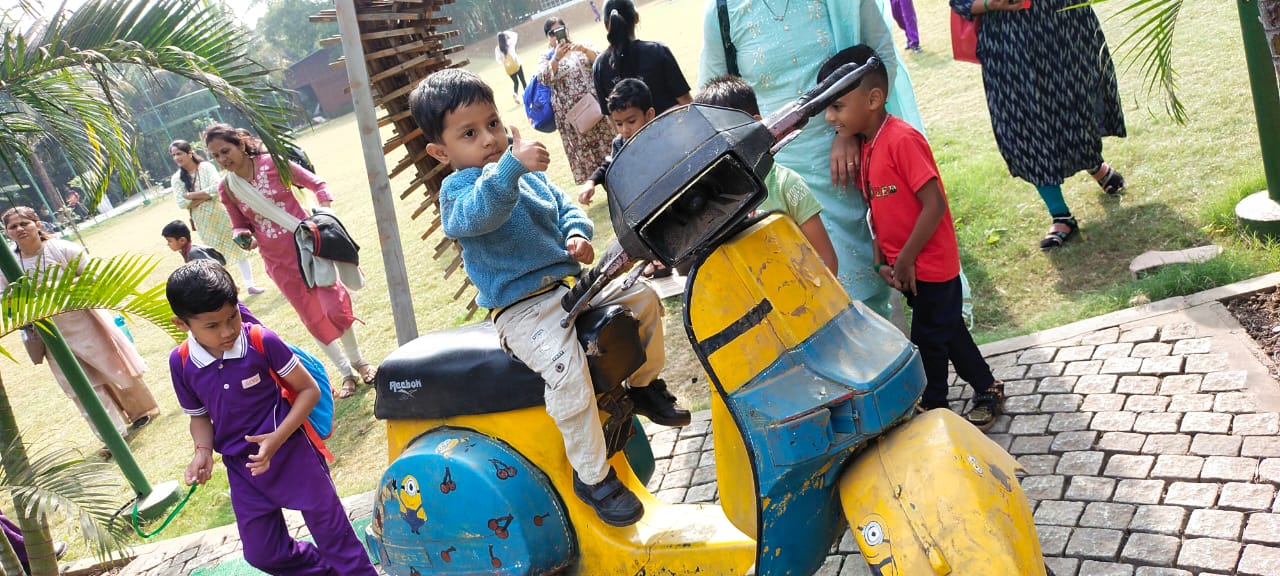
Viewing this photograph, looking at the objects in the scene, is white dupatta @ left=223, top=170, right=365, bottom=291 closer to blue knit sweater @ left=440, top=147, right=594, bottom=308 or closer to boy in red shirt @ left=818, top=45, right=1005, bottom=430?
blue knit sweater @ left=440, top=147, right=594, bottom=308

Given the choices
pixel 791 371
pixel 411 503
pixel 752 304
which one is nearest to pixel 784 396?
pixel 791 371

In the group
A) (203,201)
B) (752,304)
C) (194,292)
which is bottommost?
(752,304)

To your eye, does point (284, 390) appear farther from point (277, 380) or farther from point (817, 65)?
point (817, 65)

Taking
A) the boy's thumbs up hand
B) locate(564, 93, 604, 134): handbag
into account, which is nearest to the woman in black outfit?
locate(564, 93, 604, 134): handbag

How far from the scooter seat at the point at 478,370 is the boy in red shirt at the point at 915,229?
122 centimetres

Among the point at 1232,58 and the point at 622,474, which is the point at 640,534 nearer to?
the point at 622,474

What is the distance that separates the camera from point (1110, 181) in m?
5.59

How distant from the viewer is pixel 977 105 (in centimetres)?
888

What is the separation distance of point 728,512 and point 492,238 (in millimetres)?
1038

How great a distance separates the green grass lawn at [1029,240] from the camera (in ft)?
15.6

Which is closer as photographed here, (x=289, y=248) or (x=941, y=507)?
(x=941, y=507)

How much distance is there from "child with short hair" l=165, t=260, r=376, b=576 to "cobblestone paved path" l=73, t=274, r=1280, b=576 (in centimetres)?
134

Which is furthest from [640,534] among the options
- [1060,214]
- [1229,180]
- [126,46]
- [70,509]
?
[1229,180]

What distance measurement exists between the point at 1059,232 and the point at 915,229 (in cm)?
227
